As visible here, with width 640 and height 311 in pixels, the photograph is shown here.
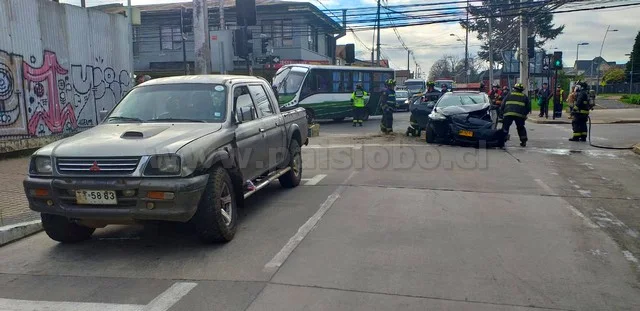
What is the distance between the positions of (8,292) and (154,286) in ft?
4.21

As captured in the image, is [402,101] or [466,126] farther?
[402,101]

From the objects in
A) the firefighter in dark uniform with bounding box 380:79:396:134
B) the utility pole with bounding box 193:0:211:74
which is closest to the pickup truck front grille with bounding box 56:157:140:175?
the utility pole with bounding box 193:0:211:74

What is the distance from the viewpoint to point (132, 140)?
5539 millimetres

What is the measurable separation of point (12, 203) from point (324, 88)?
58.2 ft

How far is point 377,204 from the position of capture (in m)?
7.88

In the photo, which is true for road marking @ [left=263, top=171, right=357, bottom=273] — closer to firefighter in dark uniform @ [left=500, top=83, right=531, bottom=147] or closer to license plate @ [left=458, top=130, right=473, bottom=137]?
license plate @ [left=458, top=130, right=473, bottom=137]

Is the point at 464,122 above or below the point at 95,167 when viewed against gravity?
below

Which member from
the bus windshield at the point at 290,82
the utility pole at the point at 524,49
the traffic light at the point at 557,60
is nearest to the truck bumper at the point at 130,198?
the bus windshield at the point at 290,82

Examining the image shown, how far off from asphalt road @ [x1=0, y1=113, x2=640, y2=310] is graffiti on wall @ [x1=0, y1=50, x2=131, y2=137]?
656cm

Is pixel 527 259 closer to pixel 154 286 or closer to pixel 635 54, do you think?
pixel 154 286

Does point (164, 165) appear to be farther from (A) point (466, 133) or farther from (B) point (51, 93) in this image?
(A) point (466, 133)

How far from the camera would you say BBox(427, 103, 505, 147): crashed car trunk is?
1460 cm

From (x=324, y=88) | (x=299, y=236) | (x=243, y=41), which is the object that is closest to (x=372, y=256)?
(x=299, y=236)

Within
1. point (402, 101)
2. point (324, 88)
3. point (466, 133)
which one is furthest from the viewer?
point (402, 101)
